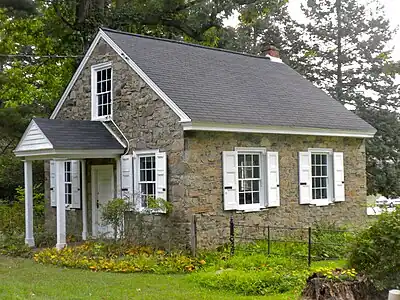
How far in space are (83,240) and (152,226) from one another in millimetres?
3033

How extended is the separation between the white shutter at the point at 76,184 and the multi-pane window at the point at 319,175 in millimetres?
6544

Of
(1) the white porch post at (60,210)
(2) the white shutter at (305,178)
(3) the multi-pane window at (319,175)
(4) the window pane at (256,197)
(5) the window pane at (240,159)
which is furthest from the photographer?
(3) the multi-pane window at (319,175)

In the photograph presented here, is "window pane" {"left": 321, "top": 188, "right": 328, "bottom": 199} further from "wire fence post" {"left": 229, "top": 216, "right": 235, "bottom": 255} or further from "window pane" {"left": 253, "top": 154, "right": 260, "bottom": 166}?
"wire fence post" {"left": 229, "top": 216, "right": 235, "bottom": 255}

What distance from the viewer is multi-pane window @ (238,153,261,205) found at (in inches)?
545

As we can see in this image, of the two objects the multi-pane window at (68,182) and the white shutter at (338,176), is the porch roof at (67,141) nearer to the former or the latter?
the multi-pane window at (68,182)

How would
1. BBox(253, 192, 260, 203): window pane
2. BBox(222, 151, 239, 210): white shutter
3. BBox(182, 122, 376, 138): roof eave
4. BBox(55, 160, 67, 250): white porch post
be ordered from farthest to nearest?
BBox(253, 192, 260, 203): window pane → BBox(55, 160, 67, 250): white porch post → BBox(222, 151, 239, 210): white shutter → BBox(182, 122, 376, 138): roof eave

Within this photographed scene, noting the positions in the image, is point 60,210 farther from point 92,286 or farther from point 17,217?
point 17,217

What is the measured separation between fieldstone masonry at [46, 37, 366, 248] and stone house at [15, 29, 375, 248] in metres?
0.03

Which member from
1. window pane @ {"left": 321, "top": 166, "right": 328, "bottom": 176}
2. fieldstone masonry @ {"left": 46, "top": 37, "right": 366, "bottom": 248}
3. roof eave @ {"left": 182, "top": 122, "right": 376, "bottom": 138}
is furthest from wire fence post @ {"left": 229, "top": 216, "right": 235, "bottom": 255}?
window pane @ {"left": 321, "top": 166, "right": 328, "bottom": 176}

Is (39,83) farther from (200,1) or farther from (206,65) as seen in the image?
(206,65)

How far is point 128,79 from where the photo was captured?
14.3 metres

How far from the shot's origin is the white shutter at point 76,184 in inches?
624

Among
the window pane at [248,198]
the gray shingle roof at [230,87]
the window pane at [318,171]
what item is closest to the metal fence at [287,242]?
the window pane at [248,198]

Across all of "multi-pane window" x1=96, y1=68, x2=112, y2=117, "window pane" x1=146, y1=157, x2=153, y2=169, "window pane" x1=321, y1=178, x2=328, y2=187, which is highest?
"multi-pane window" x1=96, y1=68, x2=112, y2=117
